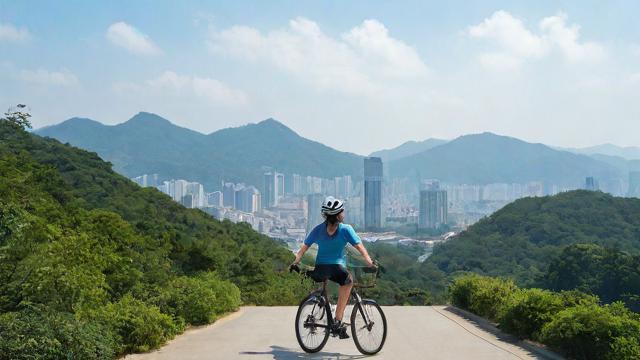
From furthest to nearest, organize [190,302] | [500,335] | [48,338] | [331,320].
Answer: [190,302] → [500,335] → [331,320] → [48,338]

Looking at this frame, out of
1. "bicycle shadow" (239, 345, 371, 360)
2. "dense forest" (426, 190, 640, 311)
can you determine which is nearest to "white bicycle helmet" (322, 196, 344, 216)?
"bicycle shadow" (239, 345, 371, 360)

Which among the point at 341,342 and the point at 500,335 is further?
the point at 500,335

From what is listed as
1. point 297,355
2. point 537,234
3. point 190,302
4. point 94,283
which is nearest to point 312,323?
point 297,355

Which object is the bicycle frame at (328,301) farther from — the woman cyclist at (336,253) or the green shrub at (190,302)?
the green shrub at (190,302)

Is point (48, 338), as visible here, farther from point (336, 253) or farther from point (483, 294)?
point (483, 294)

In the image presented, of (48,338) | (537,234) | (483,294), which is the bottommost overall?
(537,234)

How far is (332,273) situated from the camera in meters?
6.90

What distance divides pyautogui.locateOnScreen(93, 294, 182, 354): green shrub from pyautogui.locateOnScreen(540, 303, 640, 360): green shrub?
4258mm

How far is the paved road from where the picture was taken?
7.22 metres

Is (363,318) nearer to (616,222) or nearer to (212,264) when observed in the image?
(212,264)

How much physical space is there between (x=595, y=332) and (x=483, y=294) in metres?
4.79

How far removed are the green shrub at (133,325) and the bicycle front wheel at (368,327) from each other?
2194 millimetres

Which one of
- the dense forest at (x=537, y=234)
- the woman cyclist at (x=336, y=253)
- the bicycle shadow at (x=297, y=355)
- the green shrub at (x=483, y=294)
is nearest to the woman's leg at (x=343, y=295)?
the woman cyclist at (x=336, y=253)

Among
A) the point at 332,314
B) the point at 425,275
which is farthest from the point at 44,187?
the point at 425,275
